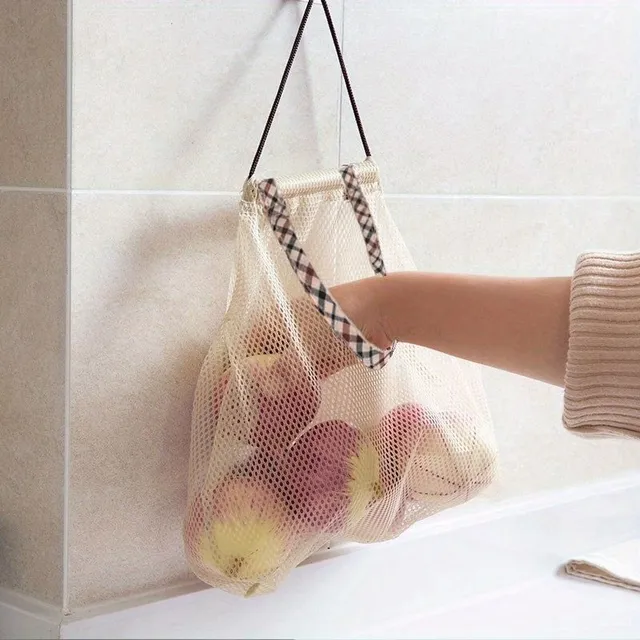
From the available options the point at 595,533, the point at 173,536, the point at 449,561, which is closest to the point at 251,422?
the point at 173,536

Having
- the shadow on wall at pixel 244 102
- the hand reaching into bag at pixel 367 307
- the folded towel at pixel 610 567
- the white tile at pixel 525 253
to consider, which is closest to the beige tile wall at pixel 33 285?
the shadow on wall at pixel 244 102

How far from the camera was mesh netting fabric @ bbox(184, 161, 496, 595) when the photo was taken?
0.80 metres

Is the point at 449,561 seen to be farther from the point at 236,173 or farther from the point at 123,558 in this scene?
the point at 236,173

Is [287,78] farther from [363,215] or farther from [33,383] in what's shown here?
[33,383]

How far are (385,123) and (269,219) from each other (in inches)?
8.6

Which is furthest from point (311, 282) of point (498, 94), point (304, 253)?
point (498, 94)

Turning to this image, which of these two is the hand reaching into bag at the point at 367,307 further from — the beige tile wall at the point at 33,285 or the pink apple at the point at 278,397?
the beige tile wall at the point at 33,285

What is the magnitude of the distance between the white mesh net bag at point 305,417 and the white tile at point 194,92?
2.6 inches

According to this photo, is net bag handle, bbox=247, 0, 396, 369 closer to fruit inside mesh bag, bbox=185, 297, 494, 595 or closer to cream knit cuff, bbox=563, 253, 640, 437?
fruit inside mesh bag, bbox=185, 297, 494, 595

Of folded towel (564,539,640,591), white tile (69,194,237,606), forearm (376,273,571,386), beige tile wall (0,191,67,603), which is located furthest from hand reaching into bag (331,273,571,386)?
Answer: folded towel (564,539,640,591)

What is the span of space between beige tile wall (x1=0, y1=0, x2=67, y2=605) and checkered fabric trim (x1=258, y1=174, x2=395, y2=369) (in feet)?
0.55

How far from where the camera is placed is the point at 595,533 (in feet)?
4.06

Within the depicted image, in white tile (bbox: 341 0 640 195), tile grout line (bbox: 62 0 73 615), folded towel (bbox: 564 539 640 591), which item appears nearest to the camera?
tile grout line (bbox: 62 0 73 615)

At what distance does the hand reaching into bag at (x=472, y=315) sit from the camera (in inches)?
32.4
